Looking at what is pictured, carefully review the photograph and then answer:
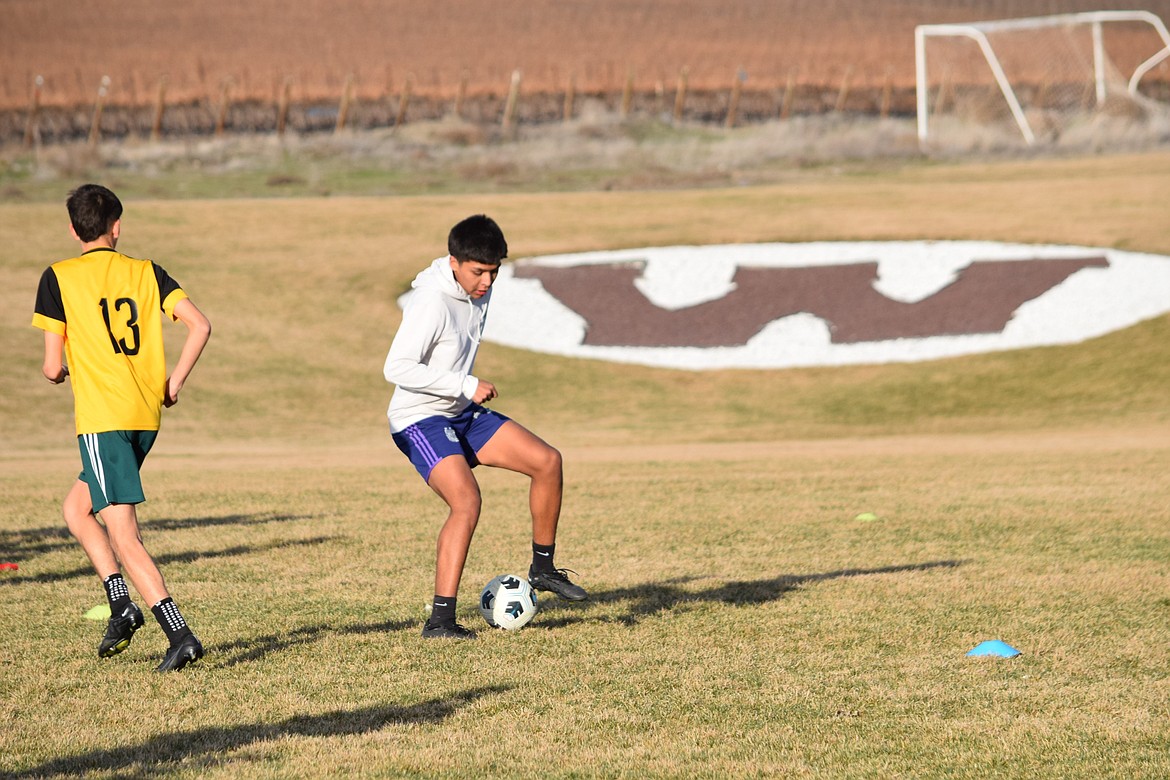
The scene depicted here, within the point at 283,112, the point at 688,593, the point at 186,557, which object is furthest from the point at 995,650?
the point at 283,112

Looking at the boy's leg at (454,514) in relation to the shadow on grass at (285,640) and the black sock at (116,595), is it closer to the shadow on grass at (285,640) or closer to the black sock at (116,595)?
the shadow on grass at (285,640)

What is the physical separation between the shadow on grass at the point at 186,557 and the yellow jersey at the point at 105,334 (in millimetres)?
3469

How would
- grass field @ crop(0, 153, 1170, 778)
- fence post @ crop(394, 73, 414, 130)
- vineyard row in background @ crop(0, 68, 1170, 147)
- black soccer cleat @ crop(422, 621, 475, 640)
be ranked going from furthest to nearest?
fence post @ crop(394, 73, 414, 130)
vineyard row in background @ crop(0, 68, 1170, 147)
black soccer cleat @ crop(422, 621, 475, 640)
grass field @ crop(0, 153, 1170, 778)

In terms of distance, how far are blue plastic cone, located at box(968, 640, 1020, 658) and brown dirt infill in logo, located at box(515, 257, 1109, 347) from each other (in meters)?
20.6

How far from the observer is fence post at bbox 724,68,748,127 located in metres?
59.2

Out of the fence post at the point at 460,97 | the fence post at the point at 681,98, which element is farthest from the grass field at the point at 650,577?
the fence post at the point at 681,98

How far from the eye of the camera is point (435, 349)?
7129 mm

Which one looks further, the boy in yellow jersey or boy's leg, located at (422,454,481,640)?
boy's leg, located at (422,454,481,640)

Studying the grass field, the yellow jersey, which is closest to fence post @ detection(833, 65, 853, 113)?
the grass field

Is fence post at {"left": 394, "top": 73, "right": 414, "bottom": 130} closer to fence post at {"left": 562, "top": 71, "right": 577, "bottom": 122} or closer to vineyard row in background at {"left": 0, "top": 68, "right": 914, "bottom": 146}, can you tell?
vineyard row in background at {"left": 0, "top": 68, "right": 914, "bottom": 146}

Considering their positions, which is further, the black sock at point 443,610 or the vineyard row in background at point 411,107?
the vineyard row in background at point 411,107

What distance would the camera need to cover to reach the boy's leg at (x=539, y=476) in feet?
24.2

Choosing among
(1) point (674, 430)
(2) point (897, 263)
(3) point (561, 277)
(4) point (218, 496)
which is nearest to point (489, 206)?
(3) point (561, 277)

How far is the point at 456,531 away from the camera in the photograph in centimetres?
719
